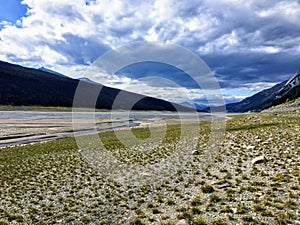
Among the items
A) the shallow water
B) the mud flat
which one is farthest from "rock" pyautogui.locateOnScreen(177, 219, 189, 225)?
the shallow water

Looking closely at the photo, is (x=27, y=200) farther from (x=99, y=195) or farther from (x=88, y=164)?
(x=88, y=164)

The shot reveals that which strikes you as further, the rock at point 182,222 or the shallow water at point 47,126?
the shallow water at point 47,126

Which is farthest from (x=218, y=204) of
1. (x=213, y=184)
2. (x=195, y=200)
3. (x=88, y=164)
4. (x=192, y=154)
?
(x=88, y=164)

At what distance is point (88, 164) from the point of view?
70.2ft

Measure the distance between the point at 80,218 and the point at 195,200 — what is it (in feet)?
16.7

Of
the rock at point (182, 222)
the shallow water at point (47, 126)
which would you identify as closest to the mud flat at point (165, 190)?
the rock at point (182, 222)

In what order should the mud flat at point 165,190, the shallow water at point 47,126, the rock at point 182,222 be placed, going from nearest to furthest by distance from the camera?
the rock at point 182,222
the mud flat at point 165,190
the shallow water at point 47,126

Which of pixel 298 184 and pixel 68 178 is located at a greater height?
pixel 298 184

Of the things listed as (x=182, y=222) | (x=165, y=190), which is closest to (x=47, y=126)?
(x=165, y=190)

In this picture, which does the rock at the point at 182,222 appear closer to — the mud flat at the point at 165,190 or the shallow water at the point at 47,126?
the mud flat at the point at 165,190

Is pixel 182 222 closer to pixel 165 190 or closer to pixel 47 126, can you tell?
pixel 165 190

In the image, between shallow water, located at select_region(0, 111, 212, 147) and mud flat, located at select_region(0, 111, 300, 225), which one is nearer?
mud flat, located at select_region(0, 111, 300, 225)

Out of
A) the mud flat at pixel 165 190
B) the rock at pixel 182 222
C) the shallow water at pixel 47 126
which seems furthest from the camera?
the shallow water at pixel 47 126

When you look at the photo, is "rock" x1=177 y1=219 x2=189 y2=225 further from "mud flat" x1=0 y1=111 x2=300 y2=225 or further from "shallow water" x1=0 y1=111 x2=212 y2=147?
"shallow water" x1=0 y1=111 x2=212 y2=147
